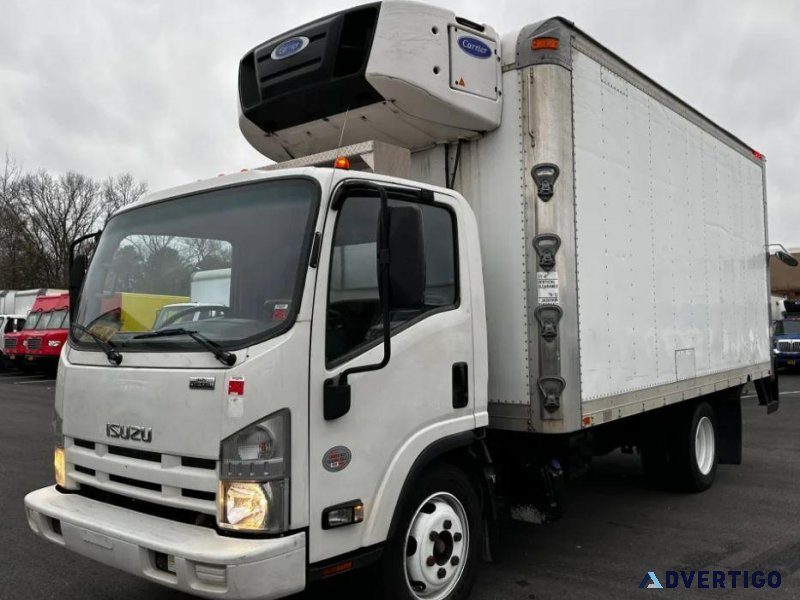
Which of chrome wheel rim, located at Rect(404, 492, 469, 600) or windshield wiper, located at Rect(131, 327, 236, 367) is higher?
windshield wiper, located at Rect(131, 327, 236, 367)

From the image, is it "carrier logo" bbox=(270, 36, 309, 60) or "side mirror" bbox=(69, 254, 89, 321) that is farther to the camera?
"carrier logo" bbox=(270, 36, 309, 60)

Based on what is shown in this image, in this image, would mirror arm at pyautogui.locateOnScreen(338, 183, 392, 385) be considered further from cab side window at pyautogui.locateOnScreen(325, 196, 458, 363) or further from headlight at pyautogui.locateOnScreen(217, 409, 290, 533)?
headlight at pyautogui.locateOnScreen(217, 409, 290, 533)

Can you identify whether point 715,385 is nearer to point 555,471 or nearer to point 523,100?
point 555,471

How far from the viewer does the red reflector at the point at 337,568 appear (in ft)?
10.2

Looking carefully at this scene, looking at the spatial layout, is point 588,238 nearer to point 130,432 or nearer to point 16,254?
point 130,432

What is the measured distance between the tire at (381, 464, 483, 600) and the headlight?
741mm

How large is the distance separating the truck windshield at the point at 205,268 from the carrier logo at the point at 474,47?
1.61 m

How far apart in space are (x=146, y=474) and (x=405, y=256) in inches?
62.5

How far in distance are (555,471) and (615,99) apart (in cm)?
265

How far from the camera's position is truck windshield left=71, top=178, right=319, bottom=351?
318 centimetres

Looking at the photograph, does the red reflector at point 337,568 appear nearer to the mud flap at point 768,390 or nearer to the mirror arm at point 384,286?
the mirror arm at point 384,286

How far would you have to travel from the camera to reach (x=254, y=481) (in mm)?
2953

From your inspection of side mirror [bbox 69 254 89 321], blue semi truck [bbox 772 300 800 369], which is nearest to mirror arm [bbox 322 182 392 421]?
side mirror [bbox 69 254 89 321]

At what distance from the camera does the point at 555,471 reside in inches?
177
